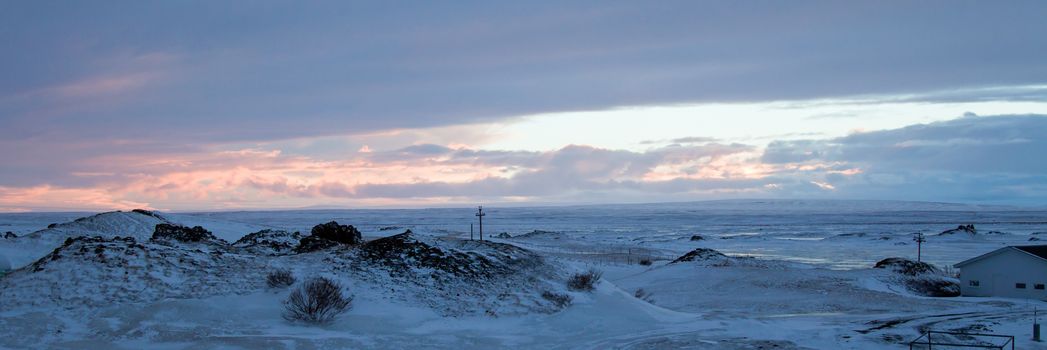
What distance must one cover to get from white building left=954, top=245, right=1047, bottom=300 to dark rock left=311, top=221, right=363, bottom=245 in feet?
102

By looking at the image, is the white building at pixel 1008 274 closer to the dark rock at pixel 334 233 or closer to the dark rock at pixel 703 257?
the dark rock at pixel 703 257

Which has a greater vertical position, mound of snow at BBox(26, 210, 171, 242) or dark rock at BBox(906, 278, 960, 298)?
mound of snow at BBox(26, 210, 171, 242)

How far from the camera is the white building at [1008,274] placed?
3931 cm

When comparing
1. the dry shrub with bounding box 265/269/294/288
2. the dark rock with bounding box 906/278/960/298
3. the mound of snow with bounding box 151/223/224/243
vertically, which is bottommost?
the dark rock with bounding box 906/278/960/298

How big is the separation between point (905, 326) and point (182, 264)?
73.0 ft

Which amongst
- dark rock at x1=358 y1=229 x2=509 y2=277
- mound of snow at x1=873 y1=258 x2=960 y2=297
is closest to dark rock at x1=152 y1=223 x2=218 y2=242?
dark rock at x1=358 y1=229 x2=509 y2=277

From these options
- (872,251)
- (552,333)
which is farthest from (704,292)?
(872,251)

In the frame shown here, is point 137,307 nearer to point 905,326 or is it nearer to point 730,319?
point 730,319

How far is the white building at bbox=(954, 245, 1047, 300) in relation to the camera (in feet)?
129

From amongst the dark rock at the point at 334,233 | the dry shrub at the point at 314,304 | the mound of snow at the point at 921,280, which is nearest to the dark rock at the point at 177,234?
the dark rock at the point at 334,233

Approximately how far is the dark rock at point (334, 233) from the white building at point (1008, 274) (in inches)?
1226

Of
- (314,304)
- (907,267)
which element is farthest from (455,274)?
(907,267)

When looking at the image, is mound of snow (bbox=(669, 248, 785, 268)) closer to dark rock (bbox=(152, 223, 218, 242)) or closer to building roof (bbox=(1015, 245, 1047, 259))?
building roof (bbox=(1015, 245, 1047, 259))

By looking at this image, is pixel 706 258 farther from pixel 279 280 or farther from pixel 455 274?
pixel 279 280
